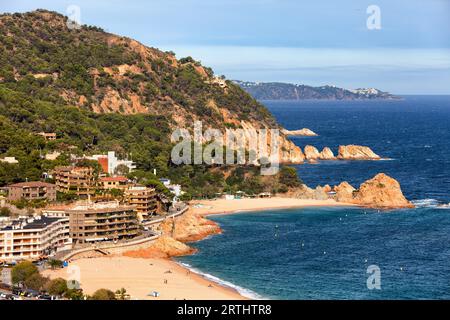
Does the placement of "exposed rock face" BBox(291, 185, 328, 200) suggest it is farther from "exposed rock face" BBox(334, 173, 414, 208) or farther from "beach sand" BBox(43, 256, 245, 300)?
"beach sand" BBox(43, 256, 245, 300)

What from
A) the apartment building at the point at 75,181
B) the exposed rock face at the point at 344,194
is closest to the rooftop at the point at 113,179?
the apartment building at the point at 75,181

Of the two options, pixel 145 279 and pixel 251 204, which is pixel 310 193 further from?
pixel 145 279

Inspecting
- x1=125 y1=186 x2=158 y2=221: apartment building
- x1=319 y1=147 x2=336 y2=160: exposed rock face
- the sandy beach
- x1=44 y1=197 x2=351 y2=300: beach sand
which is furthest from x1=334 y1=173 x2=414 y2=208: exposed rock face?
x1=319 y1=147 x2=336 y2=160: exposed rock face

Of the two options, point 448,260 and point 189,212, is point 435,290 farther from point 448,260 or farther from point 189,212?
point 189,212

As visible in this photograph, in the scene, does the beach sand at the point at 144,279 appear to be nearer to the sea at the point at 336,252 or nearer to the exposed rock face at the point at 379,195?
the sea at the point at 336,252
